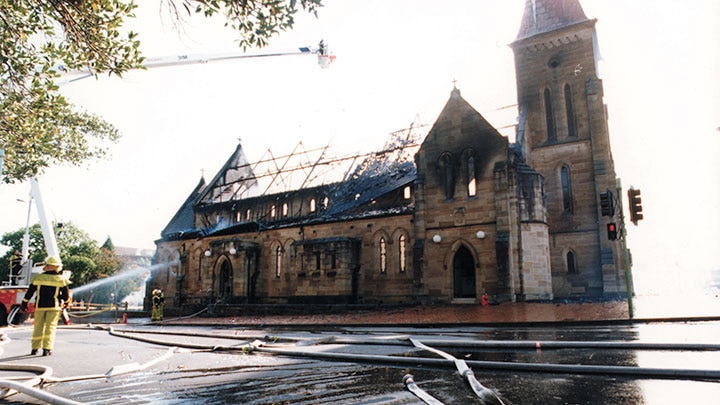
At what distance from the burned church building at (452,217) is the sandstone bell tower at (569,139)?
8 centimetres

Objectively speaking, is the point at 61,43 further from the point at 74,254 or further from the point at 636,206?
the point at 74,254

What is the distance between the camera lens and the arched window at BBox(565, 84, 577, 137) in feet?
108

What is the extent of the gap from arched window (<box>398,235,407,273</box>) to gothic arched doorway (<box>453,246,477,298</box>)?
383 centimetres

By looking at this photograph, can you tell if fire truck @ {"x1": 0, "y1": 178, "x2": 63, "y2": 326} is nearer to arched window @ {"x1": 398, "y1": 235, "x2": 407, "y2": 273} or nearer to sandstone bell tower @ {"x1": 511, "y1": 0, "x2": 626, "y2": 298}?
arched window @ {"x1": 398, "y1": 235, "x2": 407, "y2": 273}

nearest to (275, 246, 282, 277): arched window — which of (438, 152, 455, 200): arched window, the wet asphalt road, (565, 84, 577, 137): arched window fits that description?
(438, 152, 455, 200): arched window

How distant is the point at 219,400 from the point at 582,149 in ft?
106

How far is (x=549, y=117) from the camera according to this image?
112 ft

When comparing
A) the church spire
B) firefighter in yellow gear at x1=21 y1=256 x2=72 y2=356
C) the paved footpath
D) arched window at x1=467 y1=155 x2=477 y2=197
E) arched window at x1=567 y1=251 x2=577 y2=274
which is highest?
the church spire

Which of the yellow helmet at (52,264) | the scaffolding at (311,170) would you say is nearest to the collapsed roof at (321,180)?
the scaffolding at (311,170)

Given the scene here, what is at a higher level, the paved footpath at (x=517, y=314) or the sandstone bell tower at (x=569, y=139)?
the sandstone bell tower at (x=569, y=139)

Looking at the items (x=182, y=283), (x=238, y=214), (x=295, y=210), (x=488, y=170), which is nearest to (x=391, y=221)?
(x=488, y=170)

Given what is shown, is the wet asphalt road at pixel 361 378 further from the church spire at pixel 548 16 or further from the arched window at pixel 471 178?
the church spire at pixel 548 16

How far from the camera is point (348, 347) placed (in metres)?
9.59

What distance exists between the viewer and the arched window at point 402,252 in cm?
2905
